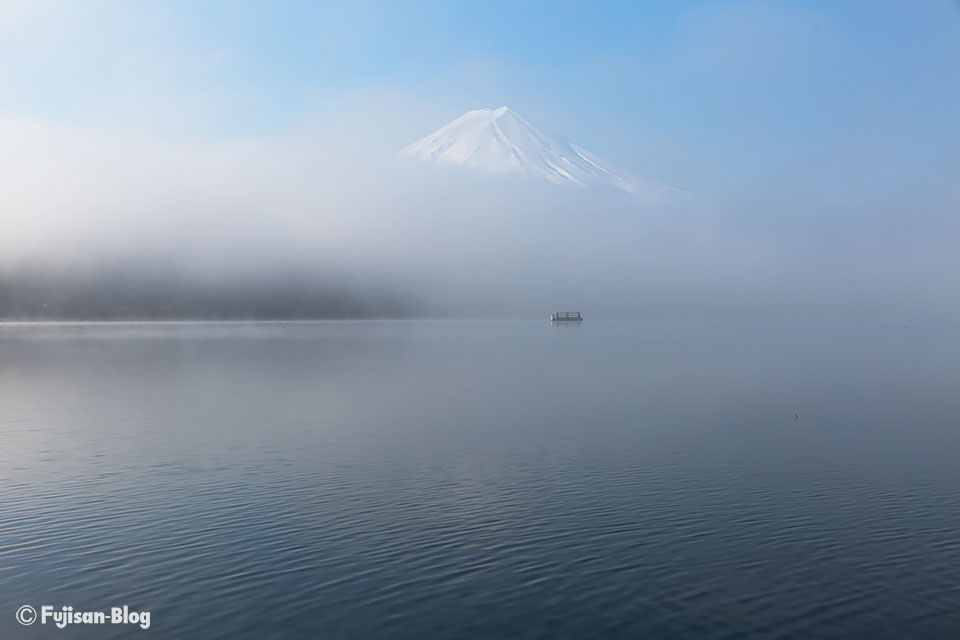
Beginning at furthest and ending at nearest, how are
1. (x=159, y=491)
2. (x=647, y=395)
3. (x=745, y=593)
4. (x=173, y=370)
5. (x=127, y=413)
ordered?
1. (x=173, y=370)
2. (x=647, y=395)
3. (x=127, y=413)
4. (x=159, y=491)
5. (x=745, y=593)

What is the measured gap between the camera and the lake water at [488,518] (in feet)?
82.1

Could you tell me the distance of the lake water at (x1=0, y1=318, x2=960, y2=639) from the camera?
25.0 m

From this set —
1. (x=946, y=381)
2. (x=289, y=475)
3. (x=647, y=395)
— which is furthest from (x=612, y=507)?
(x=946, y=381)

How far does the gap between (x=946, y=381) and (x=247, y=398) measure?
327ft

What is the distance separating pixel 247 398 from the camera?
91.1 m

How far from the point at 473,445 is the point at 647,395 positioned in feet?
131

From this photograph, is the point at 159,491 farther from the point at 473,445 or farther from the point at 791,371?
the point at 791,371

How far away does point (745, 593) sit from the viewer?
26359 mm

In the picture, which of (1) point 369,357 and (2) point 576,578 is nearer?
(2) point 576,578

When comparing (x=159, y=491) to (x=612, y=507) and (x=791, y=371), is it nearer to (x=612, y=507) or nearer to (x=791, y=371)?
(x=612, y=507)

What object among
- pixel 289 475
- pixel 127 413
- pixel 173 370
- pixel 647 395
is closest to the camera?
pixel 289 475

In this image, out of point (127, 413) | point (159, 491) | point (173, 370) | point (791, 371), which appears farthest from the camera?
point (173, 370)

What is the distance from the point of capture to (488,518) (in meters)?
36.2

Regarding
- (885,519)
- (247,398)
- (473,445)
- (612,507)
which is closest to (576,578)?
(612,507)
